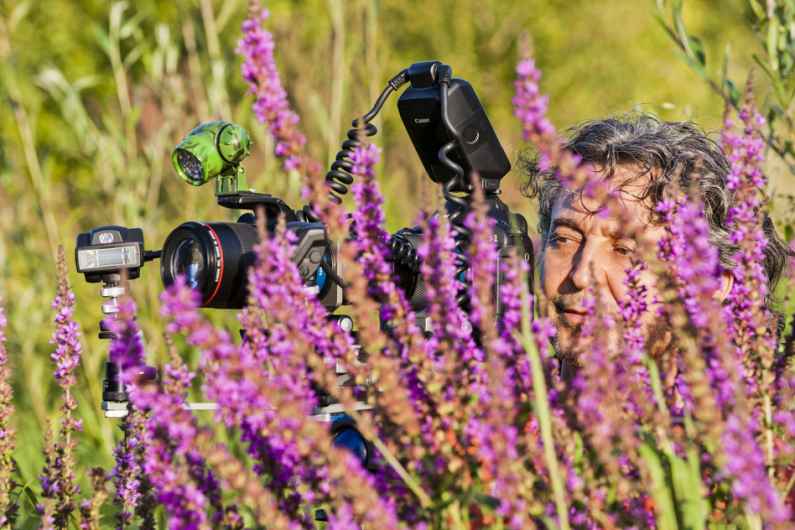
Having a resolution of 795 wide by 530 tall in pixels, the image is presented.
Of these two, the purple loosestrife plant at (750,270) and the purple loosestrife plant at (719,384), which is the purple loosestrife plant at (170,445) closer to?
the purple loosestrife plant at (719,384)

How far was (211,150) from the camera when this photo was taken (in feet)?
6.33

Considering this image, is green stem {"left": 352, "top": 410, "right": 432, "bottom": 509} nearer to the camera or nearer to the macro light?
the camera

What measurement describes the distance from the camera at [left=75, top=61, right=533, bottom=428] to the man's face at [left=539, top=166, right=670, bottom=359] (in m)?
0.37

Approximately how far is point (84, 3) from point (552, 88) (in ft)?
14.8

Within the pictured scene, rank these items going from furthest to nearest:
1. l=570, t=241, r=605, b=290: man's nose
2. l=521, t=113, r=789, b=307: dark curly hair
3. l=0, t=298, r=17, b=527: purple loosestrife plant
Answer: l=521, t=113, r=789, b=307: dark curly hair
l=570, t=241, r=605, b=290: man's nose
l=0, t=298, r=17, b=527: purple loosestrife plant

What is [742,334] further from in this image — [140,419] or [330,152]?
[330,152]

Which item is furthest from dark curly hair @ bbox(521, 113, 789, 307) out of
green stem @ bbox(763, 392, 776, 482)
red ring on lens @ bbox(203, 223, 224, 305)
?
green stem @ bbox(763, 392, 776, 482)

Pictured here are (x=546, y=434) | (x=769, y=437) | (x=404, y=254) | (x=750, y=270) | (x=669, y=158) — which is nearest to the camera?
(x=546, y=434)

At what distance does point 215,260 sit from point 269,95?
1.83 feet

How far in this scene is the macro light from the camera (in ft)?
6.34

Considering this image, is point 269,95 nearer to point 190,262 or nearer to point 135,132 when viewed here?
point 190,262

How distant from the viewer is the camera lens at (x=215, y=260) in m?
1.75

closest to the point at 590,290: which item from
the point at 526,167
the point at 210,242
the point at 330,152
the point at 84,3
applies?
the point at 210,242

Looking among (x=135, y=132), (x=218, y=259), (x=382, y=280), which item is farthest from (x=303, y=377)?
(x=135, y=132)
